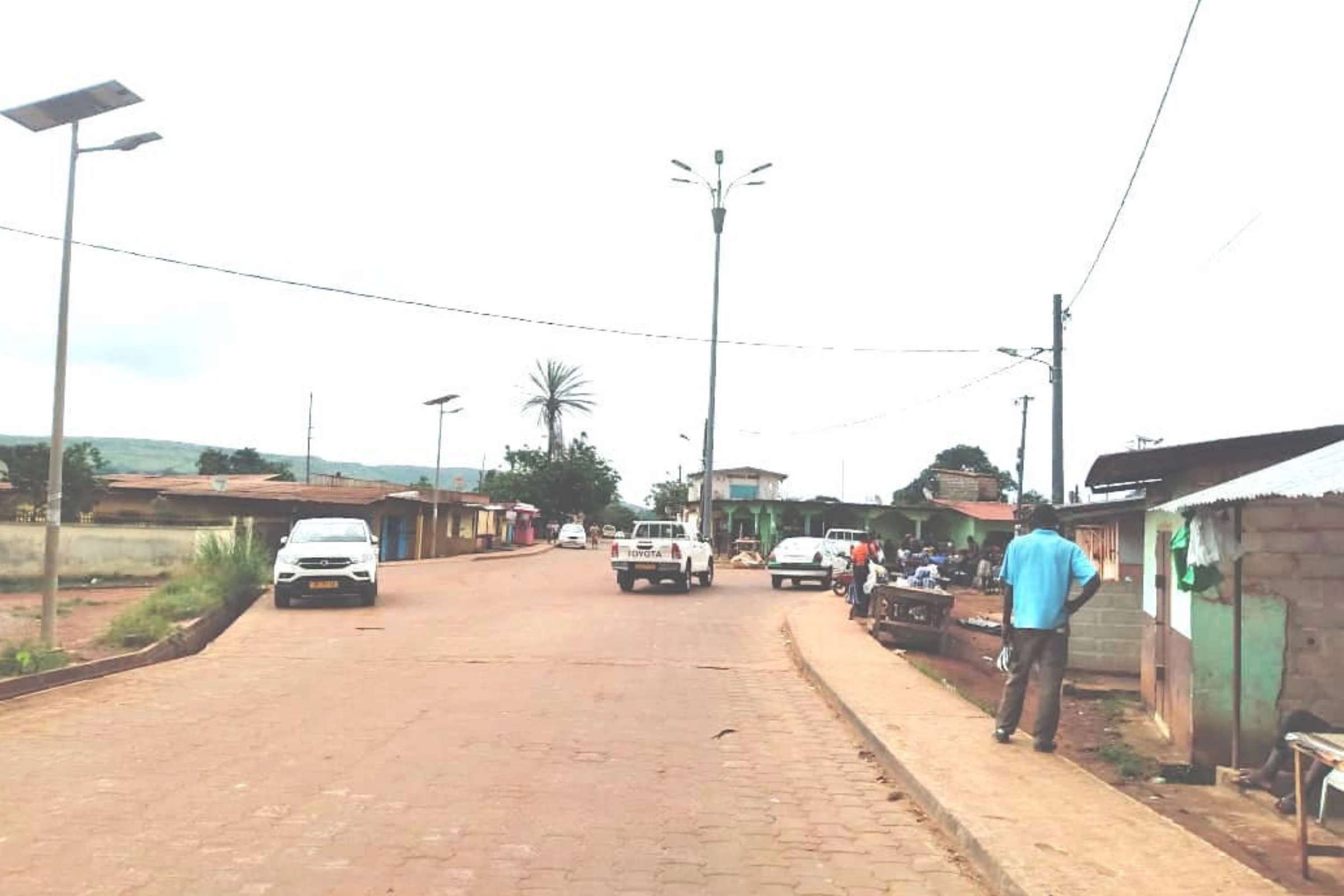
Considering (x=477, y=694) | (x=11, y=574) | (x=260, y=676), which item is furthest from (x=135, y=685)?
(x=11, y=574)

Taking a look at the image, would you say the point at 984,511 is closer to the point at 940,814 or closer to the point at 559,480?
the point at 559,480

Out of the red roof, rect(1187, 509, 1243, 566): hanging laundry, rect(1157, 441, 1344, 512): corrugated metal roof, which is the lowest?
rect(1187, 509, 1243, 566): hanging laundry

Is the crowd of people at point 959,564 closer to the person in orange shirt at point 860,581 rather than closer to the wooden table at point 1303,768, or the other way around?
the person in orange shirt at point 860,581

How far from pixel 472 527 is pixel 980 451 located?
51614mm

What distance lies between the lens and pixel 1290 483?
5.90 meters

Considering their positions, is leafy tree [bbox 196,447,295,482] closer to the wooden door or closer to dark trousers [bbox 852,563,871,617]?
dark trousers [bbox 852,563,871,617]

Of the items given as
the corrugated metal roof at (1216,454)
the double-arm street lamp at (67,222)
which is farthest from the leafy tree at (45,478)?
the corrugated metal roof at (1216,454)

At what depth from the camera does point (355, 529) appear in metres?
21.7

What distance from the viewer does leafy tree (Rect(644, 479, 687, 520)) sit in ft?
255

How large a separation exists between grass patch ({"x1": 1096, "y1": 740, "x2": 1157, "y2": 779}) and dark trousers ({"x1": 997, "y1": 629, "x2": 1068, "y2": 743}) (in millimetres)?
887

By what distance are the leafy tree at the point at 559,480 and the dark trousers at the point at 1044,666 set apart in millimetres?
69348

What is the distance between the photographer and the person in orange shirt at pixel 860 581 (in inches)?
795

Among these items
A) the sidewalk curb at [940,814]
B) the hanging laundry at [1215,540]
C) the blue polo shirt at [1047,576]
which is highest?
the hanging laundry at [1215,540]

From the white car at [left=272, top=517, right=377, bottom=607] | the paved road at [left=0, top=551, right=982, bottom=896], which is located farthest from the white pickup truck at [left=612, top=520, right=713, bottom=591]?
the paved road at [left=0, top=551, right=982, bottom=896]
